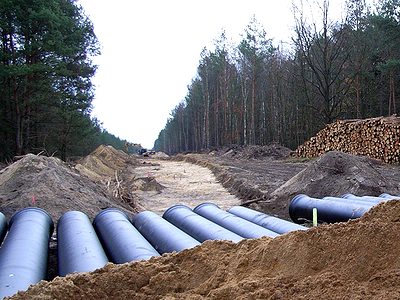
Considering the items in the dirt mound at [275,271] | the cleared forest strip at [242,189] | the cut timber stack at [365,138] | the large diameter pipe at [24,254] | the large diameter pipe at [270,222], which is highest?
the cut timber stack at [365,138]

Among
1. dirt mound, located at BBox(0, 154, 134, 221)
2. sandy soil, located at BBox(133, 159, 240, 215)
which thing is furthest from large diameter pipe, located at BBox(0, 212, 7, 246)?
sandy soil, located at BBox(133, 159, 240, 215)

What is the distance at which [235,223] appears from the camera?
244 inches

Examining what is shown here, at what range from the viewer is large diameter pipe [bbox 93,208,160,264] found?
178 inches

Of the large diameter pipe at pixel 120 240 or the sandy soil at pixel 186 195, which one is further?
the sandy soil at pixel 186 195

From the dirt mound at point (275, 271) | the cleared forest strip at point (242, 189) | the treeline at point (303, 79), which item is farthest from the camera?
the treeline at point (303, 79)

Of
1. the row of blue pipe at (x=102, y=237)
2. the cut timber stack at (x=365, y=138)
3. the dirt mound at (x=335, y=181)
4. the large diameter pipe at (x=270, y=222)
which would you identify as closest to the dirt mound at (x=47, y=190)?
the row of blue pipe at (x=102, y=237)

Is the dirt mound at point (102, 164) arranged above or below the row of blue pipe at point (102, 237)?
above

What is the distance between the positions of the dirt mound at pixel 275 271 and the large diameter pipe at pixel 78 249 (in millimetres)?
1062

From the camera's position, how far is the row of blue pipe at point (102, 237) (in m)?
4.09

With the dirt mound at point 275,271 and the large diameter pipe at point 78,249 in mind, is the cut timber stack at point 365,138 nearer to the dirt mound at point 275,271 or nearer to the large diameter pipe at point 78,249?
the large diameter pipe at point 78,249

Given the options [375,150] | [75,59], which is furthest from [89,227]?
[75,59]

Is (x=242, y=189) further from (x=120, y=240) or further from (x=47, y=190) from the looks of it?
(x=120, y=240)

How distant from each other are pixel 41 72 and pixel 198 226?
Answer: 674 inches

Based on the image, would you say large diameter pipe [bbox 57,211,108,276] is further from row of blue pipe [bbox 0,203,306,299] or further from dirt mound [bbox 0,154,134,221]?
dirt mound [bbox 0,154,134,221]
